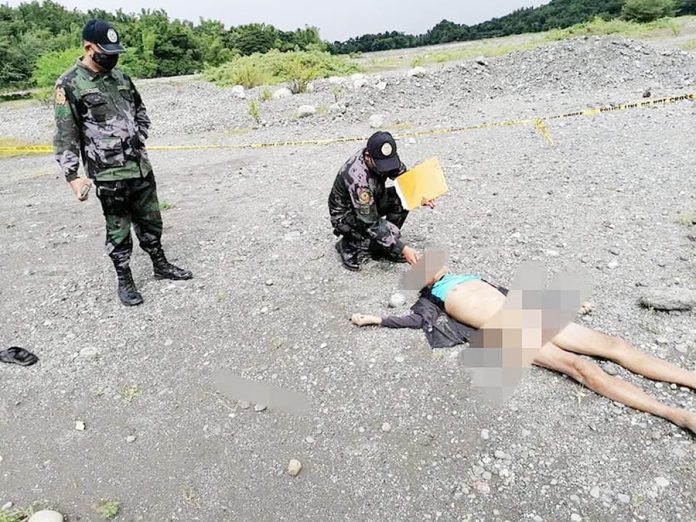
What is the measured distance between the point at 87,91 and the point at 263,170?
4327 mm

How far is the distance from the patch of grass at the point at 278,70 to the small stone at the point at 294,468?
56.3 feet

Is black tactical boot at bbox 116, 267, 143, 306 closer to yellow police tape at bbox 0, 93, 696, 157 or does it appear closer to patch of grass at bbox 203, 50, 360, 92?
yellow police tape at bbox 0, 93, 696, 157

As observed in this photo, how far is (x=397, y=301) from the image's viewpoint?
3.73 metres

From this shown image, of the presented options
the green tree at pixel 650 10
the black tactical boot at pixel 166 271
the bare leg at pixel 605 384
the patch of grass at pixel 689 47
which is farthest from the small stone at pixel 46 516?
the green tree at pixel 650 10

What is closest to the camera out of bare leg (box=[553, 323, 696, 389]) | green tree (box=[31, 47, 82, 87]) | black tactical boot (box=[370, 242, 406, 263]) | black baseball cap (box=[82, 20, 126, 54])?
bare leg (box=[553, 323, 696, 389])

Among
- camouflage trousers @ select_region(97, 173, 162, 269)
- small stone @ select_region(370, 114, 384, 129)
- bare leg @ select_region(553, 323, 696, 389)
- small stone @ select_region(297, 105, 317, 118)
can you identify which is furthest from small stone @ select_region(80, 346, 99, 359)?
small stone @ select_region(297, 105, 317, 118)

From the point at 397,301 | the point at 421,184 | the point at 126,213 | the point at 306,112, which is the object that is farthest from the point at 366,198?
the point at 306,112

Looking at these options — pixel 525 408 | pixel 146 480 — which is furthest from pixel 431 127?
pixel 146 480

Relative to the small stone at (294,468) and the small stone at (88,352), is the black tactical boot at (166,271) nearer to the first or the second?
the small stone at (88,352)

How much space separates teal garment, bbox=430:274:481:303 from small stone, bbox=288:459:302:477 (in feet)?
4.85

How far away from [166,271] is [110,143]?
1214mm

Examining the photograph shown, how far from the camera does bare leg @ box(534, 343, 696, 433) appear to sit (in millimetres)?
2496

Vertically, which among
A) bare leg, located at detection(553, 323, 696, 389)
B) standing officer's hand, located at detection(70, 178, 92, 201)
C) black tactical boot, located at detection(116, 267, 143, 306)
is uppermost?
standing officer's hand, located at detection(70, 178, 92, 201)

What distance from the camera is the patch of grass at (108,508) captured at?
2.38m
